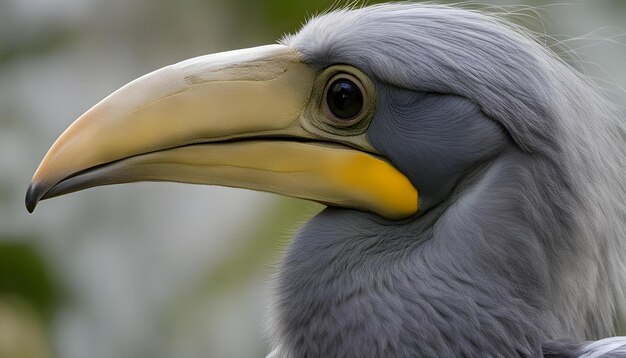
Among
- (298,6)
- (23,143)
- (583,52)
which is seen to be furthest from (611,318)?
(23,143)

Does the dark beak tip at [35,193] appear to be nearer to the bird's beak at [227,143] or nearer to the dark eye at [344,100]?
the bird's beak at [227,143]

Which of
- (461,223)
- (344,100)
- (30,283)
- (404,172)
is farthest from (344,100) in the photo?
(30,283)

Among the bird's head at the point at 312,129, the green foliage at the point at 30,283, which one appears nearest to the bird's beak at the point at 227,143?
the bird's head at the point at 312,129

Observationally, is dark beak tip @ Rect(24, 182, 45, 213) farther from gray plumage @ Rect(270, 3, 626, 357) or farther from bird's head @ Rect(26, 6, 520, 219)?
gray plumage @ Rect(270, 3, 626, 357)

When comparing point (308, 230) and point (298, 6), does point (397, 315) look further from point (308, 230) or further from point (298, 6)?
point (298, 6)

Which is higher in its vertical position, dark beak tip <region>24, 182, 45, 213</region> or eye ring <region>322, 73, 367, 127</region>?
eye ring <region>322, 73, 367, 127</region>

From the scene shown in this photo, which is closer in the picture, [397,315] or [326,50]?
[397,315]

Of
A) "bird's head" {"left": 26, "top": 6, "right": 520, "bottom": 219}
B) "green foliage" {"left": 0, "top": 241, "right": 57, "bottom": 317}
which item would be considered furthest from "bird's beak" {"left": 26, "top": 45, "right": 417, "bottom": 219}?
"green foliage" {"left": 0, "top": 241, "right": 57, "bottom": 317}
